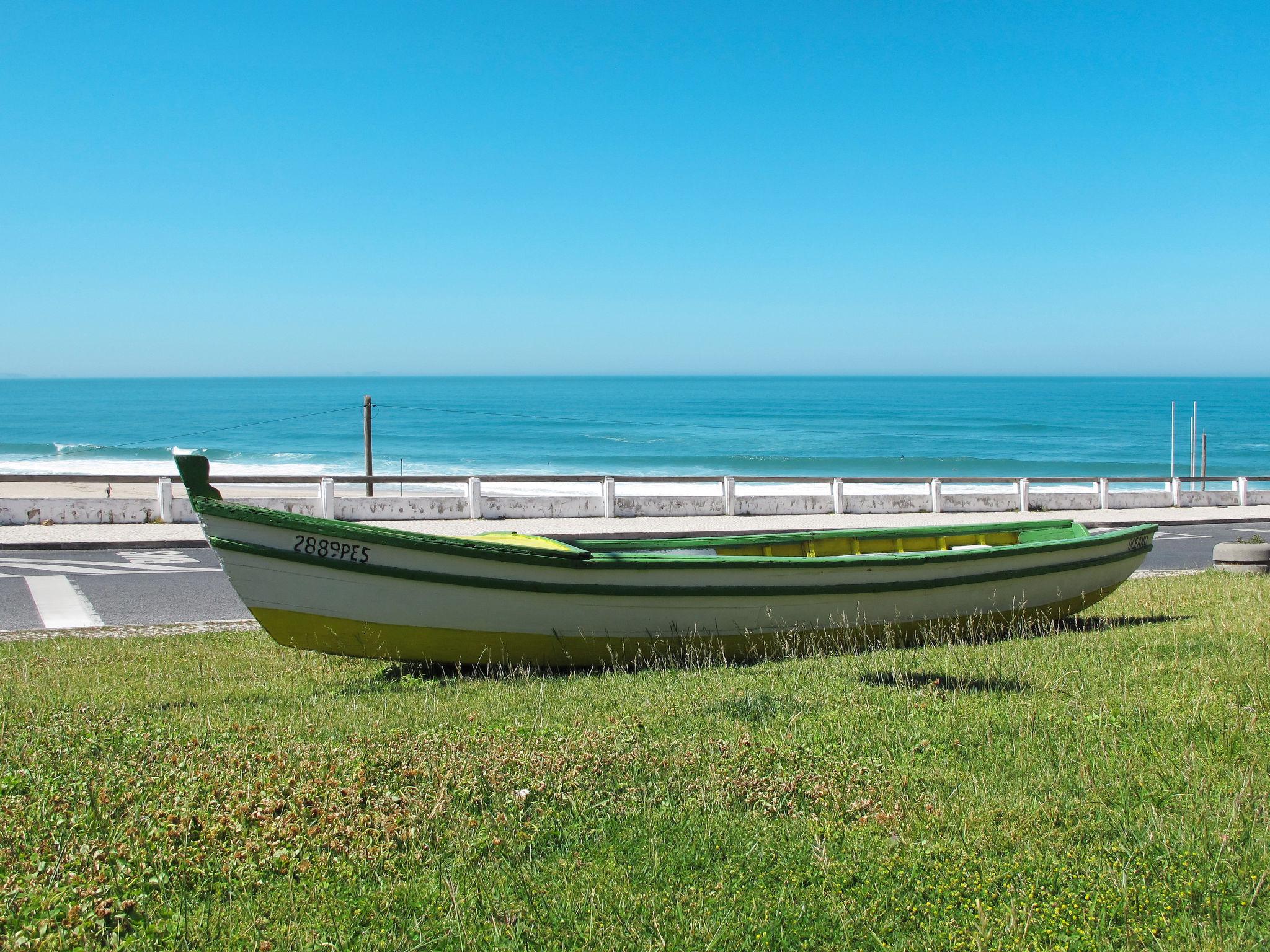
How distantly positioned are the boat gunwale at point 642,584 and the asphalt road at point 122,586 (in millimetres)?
4602

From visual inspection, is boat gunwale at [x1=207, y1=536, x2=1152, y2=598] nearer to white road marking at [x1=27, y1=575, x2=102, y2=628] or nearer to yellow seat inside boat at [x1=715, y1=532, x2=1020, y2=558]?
yellow seat inside boat at [x1=715, y1=532, x2=1020, y2=558]

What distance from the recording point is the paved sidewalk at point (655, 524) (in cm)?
1759

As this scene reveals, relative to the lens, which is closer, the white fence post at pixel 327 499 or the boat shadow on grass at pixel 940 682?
the boat shadow on grass at pixel 940 682

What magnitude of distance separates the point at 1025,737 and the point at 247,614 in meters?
8.85

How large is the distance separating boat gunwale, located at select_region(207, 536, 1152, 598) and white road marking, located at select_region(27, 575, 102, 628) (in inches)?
184

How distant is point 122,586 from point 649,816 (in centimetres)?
1135

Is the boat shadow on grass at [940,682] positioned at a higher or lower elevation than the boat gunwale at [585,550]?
lower

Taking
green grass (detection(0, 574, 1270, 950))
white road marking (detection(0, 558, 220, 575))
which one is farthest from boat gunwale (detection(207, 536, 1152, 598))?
white road marking (detection(0, 558, 220, 575))

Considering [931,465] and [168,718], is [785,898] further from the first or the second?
[931,465]

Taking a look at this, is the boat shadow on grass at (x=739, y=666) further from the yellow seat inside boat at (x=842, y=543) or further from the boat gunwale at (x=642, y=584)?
the yellow seat inside boat at (x=842, y=543)

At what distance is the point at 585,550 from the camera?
7707 mm

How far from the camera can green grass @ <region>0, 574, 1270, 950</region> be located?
3.27 metres

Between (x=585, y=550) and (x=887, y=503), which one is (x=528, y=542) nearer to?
(x=585, y=550)

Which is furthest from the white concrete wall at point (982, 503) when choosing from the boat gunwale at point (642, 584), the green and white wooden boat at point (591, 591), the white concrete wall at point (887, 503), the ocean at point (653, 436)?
the ocean at point (653, 436)
